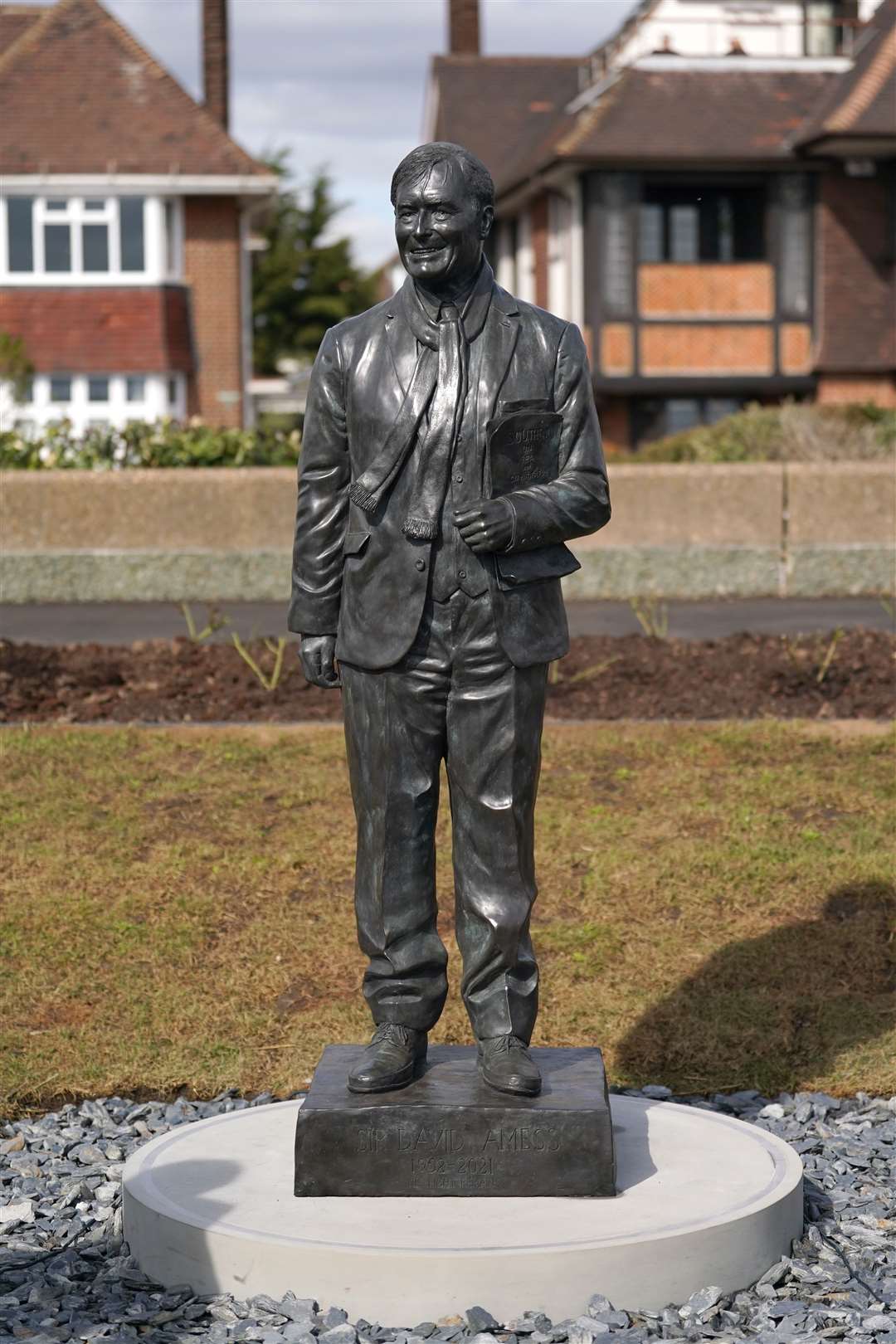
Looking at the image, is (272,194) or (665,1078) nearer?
(665,1078)

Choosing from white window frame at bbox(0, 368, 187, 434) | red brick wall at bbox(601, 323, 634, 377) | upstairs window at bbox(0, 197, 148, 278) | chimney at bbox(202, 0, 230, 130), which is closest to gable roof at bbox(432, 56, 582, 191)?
chimney at bbox(202, 0, 230, 130)

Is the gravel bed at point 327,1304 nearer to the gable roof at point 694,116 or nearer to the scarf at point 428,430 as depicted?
the scarf at point 428,430

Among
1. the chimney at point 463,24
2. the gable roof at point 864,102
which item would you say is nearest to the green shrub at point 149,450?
the gable roof at point 864,102

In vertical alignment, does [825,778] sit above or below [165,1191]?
above

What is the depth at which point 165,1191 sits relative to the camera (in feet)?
15.5

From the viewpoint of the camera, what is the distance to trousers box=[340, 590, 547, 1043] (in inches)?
185

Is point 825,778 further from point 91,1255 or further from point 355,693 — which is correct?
point 91,1255

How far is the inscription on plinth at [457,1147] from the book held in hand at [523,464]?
4.39ft

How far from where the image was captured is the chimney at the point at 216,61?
36.8 metres

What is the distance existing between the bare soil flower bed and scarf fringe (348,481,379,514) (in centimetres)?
396

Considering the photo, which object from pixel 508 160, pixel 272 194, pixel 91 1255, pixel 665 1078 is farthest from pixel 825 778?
pixel 508 160

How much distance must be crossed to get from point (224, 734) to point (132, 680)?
1.37 m

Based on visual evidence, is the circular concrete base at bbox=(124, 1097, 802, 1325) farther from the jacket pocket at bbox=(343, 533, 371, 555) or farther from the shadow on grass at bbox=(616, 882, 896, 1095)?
the jacket pocket at bbox=(343, 533, 371, 555)

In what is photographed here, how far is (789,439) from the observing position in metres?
16.1
